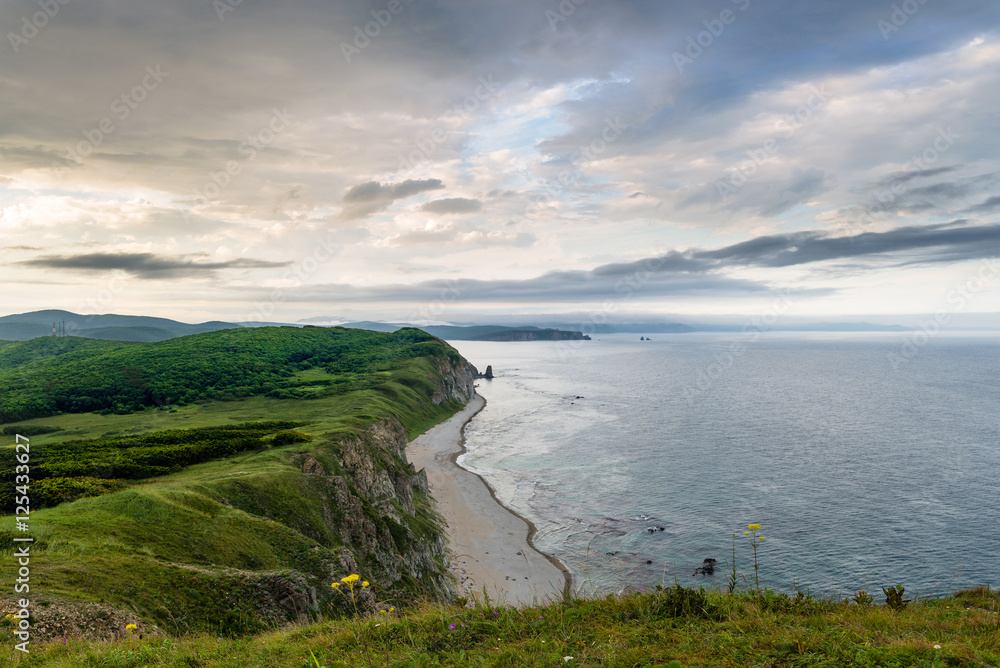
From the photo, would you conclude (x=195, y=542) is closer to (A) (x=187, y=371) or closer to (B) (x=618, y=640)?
(B) (x=618, y=640)

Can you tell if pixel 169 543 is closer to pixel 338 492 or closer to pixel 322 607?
pixel 322 607

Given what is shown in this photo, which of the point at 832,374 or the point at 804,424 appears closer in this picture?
the point at 804,424

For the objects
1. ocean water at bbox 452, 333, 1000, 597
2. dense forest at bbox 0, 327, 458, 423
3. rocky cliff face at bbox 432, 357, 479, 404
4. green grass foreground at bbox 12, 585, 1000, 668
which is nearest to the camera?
green grass foreground at bbox 12, 585, 1000, 668

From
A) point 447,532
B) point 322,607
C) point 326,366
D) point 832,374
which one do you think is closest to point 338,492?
point 322,607

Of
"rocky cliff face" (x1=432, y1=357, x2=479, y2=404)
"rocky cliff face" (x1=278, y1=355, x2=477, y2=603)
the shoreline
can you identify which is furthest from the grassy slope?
"rocky cliff face" (x1=432, y1=357, x2=479, y2=404)

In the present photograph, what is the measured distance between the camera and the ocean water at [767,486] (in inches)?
1663

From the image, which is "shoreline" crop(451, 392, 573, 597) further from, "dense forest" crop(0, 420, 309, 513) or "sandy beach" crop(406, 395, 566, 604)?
"dense forest" crop(0, 420, 309, 513)

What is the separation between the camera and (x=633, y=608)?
1035 centimetres

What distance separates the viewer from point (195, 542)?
73.7 feet

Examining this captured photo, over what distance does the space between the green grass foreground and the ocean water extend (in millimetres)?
2845

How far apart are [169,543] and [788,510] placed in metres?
60.7

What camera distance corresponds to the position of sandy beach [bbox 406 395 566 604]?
41.6 metres

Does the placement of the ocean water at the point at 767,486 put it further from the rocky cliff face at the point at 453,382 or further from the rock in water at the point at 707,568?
the rocky cliff face at the point at 453,382

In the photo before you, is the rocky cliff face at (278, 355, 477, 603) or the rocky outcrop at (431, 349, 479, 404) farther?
the rocky outcrop at (431, 349, 479, 404)
